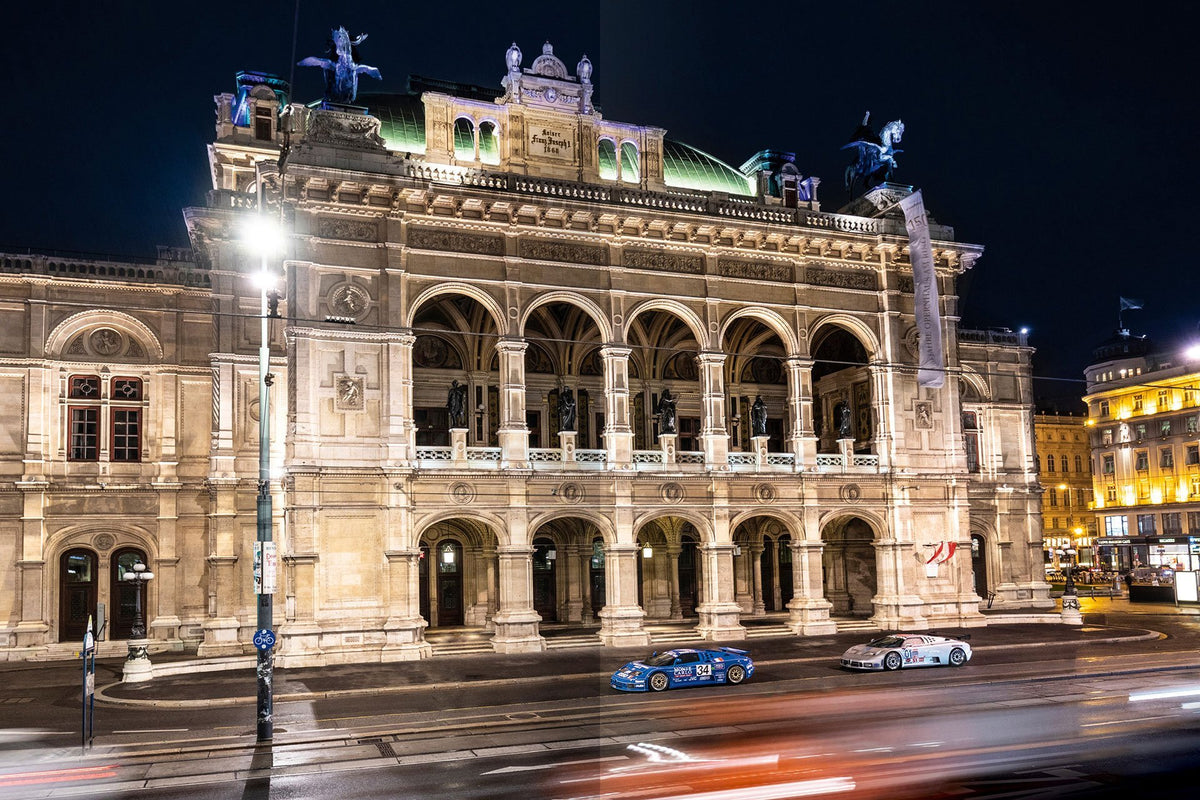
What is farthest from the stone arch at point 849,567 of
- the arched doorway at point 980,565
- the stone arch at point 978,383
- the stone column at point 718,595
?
the stone arch at point 978,383

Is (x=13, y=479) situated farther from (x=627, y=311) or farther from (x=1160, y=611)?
(x=1160, y=611)

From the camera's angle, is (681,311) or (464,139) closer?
(681,311)

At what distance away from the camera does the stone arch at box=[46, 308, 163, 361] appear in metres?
36.5

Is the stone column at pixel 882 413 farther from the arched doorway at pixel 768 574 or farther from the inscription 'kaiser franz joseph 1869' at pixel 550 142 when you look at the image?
the inscription 'kaiser franz joseph 1869' at pixel 550 142

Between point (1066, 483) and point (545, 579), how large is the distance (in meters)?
66.0

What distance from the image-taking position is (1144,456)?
7994 cm

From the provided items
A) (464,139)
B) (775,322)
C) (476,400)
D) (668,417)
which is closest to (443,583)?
(476,400)

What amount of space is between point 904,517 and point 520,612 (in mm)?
14689

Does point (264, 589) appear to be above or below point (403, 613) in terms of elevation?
above

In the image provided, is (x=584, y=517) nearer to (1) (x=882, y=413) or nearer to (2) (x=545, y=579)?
(2) (x=545, y=579)

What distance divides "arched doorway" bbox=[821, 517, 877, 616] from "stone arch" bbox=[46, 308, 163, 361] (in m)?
26.7

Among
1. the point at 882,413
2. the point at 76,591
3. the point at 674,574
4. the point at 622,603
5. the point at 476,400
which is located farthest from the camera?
the point at 674,574

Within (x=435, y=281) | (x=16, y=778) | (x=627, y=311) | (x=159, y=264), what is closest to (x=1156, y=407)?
(x=627, y=311)

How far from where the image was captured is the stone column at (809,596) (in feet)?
118
